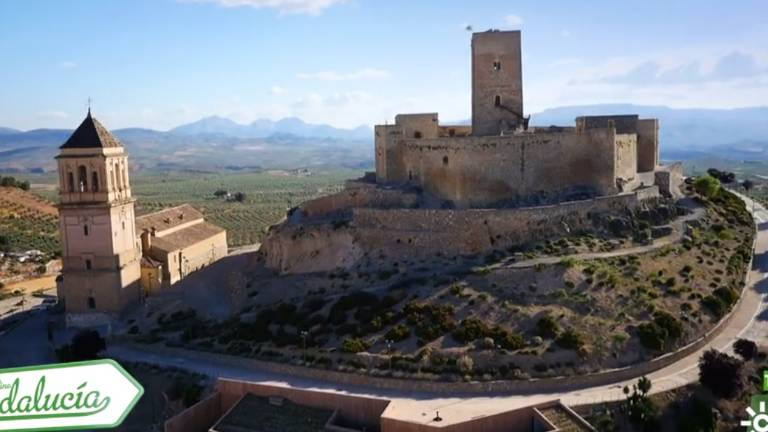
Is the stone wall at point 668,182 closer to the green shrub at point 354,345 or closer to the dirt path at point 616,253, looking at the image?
the dirt path at point 616,253

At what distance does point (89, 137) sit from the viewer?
39094mm

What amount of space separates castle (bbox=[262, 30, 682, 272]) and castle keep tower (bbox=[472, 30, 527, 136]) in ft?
0.20

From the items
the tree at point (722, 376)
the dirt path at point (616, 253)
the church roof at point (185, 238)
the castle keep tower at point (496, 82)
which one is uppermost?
the castle keep tower at point (496, 82)

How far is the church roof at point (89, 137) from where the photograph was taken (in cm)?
3894

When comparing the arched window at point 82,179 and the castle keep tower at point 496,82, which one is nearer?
the arched window at point 82,179

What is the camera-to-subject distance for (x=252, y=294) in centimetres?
3978

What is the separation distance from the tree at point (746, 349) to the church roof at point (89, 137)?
107 feet

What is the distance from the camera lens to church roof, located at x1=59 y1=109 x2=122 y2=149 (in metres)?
38.9

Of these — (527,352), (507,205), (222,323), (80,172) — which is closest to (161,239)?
(80,172)

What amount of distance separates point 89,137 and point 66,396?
2819cm

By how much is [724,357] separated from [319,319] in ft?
57.2

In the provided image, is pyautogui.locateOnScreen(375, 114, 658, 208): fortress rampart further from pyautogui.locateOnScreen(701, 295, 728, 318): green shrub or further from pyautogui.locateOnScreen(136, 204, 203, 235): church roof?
pyautogui.locateOnScreen(136, 204, 203, 235): church roof

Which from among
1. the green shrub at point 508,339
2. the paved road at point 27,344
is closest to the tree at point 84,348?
the paved road at point 27,344

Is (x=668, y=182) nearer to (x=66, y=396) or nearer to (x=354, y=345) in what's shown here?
(x=354, y=345)
